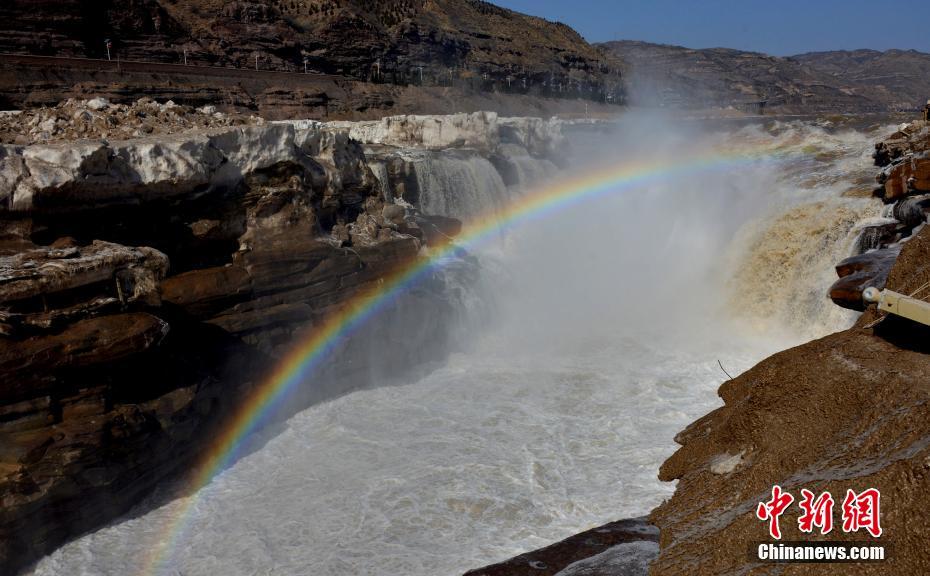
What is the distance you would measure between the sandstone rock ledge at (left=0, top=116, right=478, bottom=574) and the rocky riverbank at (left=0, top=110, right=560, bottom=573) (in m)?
0.02

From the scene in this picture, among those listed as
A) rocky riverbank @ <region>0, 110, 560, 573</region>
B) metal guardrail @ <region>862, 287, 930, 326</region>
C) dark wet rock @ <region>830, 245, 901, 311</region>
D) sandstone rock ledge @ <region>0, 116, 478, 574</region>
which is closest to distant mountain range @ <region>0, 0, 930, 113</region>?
rocky riverbank @ <region>0, 110, 560, 573</region>

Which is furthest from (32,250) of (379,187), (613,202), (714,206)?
(613,202)

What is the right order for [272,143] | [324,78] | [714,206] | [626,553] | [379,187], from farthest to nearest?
[324,78]
[714,206]
[379,187]
[272,143]
[626,553]

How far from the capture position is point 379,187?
15.7 meters

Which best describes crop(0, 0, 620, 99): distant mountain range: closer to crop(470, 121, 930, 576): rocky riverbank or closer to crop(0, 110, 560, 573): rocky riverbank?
crop(0, 110, 560, 573): rocky riverbank

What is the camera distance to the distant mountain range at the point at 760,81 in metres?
94.3

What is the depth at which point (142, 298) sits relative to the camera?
905 cm

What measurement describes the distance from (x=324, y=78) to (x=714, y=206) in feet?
93.8

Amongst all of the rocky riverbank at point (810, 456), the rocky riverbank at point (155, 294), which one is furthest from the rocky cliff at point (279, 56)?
the rocky riverbank at point (810, 456)

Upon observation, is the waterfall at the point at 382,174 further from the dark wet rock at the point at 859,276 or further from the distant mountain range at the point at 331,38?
the distant mountain range at the point at 331,38

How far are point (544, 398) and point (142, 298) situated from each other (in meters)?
6.54

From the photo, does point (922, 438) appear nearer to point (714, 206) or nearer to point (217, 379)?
point (217, 379)

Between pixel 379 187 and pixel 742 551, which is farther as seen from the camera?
pixel 379 187

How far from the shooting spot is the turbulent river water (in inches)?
309
